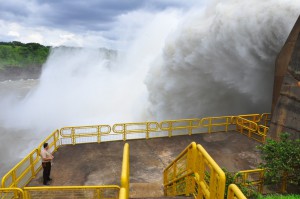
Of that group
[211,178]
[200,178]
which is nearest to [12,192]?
[200,178]

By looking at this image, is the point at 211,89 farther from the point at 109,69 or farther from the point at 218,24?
Result: the point at 109,69

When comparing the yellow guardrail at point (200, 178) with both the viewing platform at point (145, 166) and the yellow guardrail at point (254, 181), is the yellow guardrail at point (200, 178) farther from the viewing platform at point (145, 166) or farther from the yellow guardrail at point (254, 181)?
the yellow guardrail at point (254, 181)

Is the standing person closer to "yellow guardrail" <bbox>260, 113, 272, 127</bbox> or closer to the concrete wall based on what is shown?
the concrete wall

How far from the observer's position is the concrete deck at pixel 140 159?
9.17 m

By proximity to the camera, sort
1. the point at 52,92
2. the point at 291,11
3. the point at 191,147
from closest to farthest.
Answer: the point at 191,147 < the point at 291,11 < the point at 52,92

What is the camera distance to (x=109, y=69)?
1999 inches

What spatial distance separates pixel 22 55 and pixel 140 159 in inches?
4301

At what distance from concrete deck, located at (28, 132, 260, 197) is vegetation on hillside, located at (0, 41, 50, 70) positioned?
324ft

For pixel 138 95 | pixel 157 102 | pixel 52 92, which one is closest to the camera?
pixel 157 102

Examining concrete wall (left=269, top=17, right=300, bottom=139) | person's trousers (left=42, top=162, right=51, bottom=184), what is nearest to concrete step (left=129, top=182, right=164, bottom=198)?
person's trousers (left=42, top=162, right=51, bottom=184)

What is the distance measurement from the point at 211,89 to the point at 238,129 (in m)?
5.72

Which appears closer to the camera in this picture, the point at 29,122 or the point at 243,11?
the point at 243,11

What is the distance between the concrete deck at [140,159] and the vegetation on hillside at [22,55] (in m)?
98.7

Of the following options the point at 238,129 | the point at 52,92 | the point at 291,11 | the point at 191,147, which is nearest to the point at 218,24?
the point at 291,11
